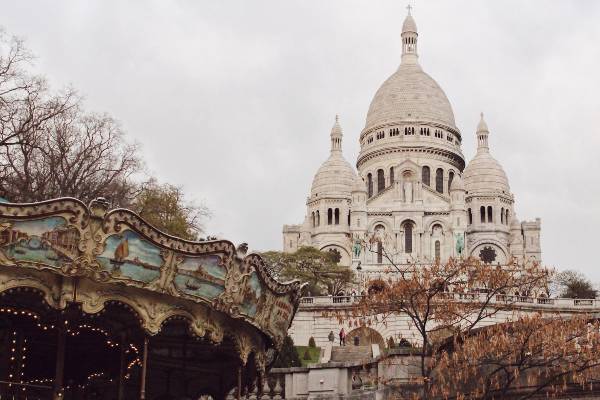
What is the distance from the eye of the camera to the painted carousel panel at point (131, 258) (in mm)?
14773

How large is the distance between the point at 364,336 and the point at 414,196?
115ft

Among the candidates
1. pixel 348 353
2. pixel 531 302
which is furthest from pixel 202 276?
pixel 531 302

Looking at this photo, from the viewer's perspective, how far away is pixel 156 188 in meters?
42.1

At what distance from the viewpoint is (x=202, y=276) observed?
52.0 ft

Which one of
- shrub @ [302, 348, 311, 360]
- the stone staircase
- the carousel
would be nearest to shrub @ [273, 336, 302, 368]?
the stone staircase

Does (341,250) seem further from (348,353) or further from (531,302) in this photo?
(348,353)

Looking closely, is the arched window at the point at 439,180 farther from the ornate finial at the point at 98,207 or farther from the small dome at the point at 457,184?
the ornate finial at the point at 98,207

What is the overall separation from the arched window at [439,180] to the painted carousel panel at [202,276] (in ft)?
234

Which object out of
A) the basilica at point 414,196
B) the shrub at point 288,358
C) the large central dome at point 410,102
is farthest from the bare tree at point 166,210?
the large central dome at point 410,102

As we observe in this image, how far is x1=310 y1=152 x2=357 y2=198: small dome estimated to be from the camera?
8200 cm

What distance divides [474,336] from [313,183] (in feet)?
204

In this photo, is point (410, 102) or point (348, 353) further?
point (410, 102)

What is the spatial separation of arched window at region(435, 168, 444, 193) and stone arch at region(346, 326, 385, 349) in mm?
40325

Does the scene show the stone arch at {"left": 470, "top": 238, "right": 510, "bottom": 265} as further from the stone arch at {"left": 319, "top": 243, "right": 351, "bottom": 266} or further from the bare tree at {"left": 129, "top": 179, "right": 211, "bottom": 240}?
the bare tree at {"left": 129, "top": 179, "right": 211, "bottom": 240}
